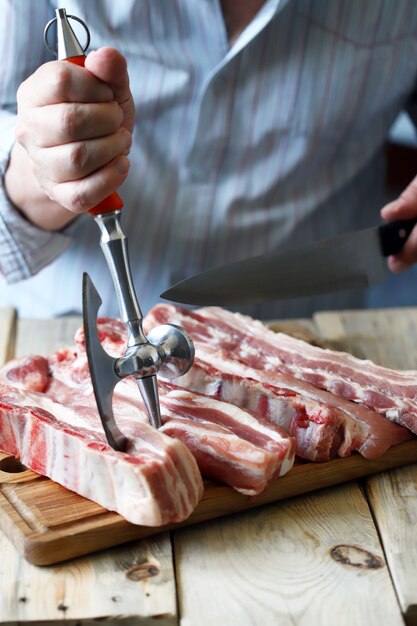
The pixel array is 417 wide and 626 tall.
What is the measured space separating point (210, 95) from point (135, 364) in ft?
3.48

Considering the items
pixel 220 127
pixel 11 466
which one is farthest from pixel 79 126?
pixel 220 127

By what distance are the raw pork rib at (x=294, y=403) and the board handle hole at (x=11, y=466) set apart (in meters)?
0.37

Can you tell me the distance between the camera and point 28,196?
2162 millimetres

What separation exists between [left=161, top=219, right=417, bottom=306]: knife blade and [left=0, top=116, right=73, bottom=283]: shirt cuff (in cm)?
54

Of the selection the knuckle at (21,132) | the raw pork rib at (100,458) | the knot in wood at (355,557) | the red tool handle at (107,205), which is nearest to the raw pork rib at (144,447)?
the raw pork rib at (100,458)

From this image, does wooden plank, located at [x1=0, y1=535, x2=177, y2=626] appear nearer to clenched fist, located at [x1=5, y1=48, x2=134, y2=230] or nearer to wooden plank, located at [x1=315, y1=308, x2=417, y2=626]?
wooden plank, located at [x1=315, y1=308, x2=417, y2=626]

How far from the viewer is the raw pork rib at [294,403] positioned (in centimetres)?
171

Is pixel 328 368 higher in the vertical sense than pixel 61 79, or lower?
lower

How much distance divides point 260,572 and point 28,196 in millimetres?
1111

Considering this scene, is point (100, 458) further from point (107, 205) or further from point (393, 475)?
point (393, 475)

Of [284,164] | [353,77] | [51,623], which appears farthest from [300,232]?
[51,623]

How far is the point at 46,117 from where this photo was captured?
1.58 m

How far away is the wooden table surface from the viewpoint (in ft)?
4.64

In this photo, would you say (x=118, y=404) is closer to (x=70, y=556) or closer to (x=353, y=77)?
(x=70, y=556)
